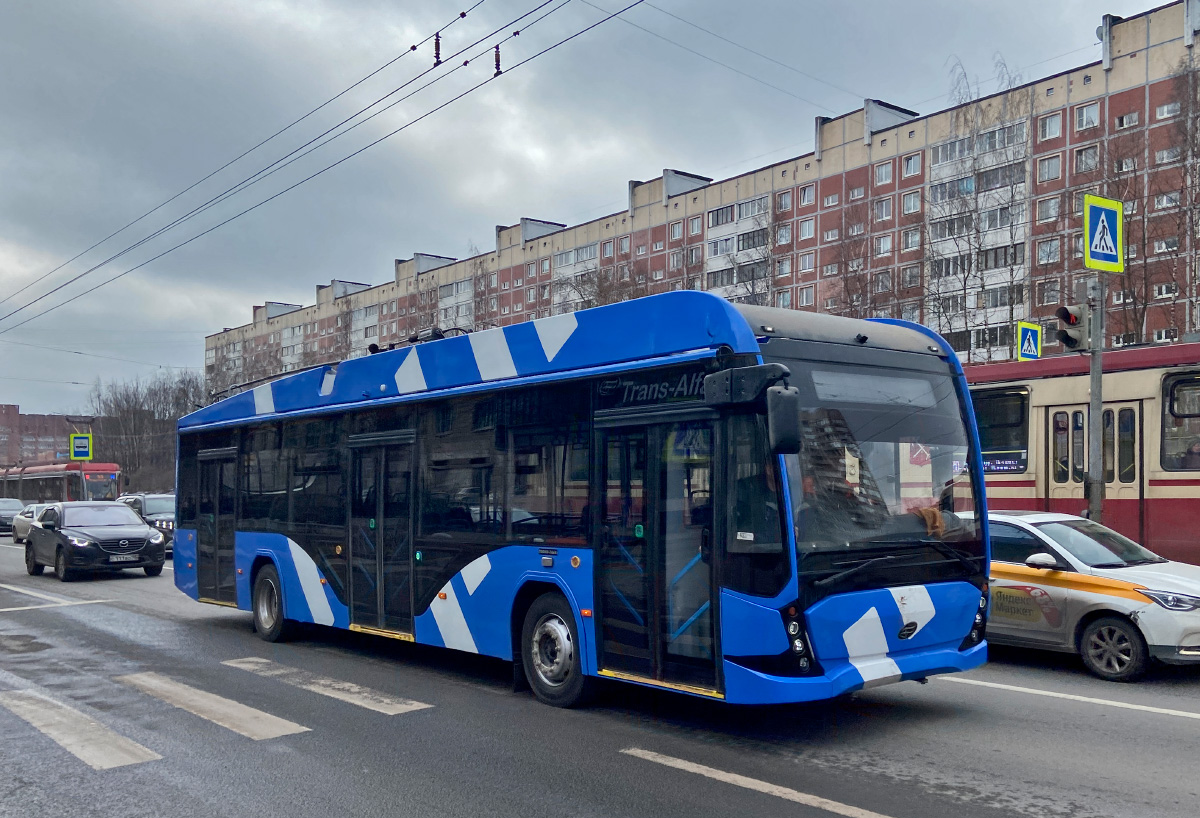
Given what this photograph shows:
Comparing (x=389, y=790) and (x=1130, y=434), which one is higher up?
(x=1130, y=434)

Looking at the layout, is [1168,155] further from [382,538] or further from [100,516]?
[100,516]

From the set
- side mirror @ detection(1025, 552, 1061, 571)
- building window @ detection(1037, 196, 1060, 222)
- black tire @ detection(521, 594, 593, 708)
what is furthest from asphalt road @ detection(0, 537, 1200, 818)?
building window @ detection(1037, 196, 1060, 222)

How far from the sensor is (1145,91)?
47.7 meters

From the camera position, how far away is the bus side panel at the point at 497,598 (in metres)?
7.55

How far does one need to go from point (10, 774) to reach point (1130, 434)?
13.0m

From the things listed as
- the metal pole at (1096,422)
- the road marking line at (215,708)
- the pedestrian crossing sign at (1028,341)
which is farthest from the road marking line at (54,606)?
the pedestrian crossing sign at (1028,341)

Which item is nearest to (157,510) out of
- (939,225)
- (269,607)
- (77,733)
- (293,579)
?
(269,607)

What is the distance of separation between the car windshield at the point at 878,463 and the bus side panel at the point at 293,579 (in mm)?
5626

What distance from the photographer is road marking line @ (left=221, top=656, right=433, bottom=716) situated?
8.05m

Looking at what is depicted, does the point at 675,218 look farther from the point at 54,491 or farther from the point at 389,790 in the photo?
the point at 389,790

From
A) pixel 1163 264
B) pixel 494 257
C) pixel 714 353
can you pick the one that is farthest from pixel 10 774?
pixel 494 257

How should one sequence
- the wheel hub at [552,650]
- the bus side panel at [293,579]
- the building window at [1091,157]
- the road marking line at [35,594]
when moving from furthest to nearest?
the building window at [1091,157] < the road marking line at [35,594] < the bus side panel at [293,579] < the wheel hub at [552,650]

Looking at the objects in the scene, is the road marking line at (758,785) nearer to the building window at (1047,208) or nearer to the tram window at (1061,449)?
the tram window at (1061,449)

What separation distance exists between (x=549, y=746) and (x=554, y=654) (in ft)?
4.15
